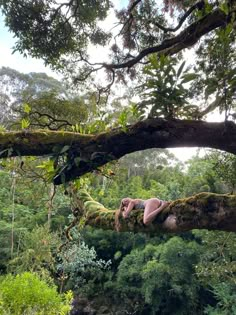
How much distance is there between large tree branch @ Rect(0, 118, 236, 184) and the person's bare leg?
0.43 meters

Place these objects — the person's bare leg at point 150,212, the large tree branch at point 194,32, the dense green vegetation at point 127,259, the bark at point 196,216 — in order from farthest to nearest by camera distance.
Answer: the dense green vegetation at point 127,259 < the large tree branch at point 194,32 < the person's bare leg at point 150,212 < the bark at point 196,216

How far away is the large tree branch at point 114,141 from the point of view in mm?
2580

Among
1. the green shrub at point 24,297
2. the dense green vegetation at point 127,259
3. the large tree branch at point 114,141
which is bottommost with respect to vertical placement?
the dense green vegetation at point 127,259

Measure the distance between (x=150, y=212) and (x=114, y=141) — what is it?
588 mm

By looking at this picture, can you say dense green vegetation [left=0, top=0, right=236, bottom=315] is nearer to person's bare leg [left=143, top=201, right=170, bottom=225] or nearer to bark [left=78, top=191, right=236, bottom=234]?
bark [left=78, top=191, right=236, bottom=234]

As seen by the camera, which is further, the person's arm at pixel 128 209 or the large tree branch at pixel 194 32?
the large tree branch at pixel 194 32

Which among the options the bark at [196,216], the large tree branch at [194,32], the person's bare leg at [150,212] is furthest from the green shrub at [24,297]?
the large tree branch at [194,32]

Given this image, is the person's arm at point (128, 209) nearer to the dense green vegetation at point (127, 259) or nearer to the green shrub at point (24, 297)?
the green shrub at point (24, 297)

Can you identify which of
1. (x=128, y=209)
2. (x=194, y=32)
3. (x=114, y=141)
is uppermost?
(x=194, y=32)

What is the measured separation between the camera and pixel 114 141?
275cm

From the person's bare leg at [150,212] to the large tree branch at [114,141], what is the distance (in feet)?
1.39

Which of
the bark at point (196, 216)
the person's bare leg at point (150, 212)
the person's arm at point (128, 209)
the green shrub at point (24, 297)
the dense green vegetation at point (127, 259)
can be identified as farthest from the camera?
the dense green vegetation at point (127, 259)

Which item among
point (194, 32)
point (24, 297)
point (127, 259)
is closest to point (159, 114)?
point (194, 32)

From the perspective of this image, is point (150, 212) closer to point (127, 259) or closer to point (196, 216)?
point (196, 216)
